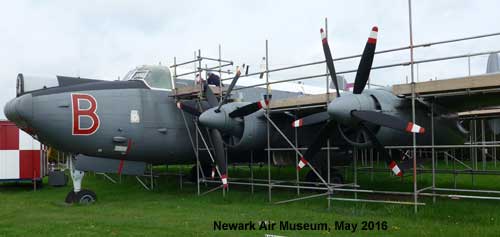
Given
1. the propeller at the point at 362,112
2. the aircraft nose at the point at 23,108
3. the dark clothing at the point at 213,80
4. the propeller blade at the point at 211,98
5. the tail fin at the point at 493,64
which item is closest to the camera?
the propeller at the point at 362,112

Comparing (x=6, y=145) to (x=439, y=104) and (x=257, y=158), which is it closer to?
(x=257, y=158)

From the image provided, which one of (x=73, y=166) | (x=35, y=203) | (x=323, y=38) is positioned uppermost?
(x=323, y=38)

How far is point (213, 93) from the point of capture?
50.3 ft

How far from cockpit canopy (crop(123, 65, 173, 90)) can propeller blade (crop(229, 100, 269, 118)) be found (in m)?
2.97

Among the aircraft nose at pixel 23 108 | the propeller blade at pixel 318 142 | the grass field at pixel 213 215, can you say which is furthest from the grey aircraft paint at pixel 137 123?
the grass field at pixel 213 215

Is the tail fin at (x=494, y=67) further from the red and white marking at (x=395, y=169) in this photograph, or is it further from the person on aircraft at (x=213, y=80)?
the person on aircraft at (x=213, y=80)

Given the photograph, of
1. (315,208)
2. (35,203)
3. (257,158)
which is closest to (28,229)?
(35,203)

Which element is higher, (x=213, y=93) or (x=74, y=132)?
(x=213, y=93)

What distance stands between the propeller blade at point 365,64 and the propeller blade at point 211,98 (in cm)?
465

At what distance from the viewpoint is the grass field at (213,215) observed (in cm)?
909

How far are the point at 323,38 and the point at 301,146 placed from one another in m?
3.97

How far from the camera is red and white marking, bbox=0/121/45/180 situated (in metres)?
19.3

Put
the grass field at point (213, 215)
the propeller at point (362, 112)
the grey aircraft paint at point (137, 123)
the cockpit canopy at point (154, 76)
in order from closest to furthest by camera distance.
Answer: the grass field at point (213, 215) < the propeller at point (362, 112) < the grey aircraft paint at point (137, 123) < the cockpit canopy at point (154, 76)

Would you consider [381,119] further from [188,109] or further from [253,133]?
[188,109]
